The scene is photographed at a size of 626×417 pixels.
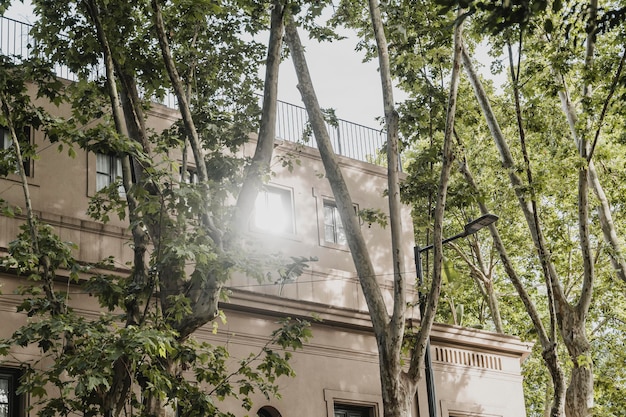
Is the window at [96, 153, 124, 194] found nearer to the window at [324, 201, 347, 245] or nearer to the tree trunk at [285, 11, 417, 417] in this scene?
the tree trunk at [285, 11, 417, 417]

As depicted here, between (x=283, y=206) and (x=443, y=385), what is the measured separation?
4.82m

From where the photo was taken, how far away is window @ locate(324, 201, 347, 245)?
66.3ft

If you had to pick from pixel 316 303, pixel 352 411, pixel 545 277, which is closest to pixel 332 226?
pixel 316 303

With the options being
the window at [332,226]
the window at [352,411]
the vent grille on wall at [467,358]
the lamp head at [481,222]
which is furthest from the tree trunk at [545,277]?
the window at [352,411]

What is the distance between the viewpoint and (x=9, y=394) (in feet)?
47.2

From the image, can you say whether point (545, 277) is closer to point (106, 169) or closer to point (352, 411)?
point (352, 411)

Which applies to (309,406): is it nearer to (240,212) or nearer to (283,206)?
(283,206)

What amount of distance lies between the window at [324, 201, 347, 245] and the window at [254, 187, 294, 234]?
0.97 m

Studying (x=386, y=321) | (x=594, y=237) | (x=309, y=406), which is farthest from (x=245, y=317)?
(x=594, y=237)

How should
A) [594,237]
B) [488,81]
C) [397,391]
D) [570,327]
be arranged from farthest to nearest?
[594,237], [488,81], [570,327], [397,391]

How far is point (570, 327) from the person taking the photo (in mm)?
18578

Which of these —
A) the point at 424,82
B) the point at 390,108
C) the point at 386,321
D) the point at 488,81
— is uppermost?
the point at 488,81

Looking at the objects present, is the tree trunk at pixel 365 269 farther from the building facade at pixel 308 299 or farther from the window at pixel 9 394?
the window at pixel 9 394

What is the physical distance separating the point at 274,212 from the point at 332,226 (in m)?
1.51
